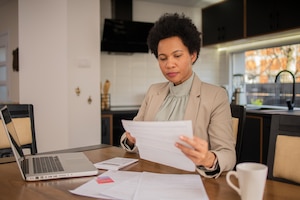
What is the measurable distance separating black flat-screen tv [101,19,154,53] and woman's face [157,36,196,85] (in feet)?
8.18

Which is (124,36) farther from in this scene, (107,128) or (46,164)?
(46,164)

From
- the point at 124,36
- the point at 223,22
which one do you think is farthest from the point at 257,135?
the point at 124,36

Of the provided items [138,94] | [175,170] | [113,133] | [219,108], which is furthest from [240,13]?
[175,170]

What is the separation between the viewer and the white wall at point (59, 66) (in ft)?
10.4

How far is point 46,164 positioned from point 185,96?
718 mm

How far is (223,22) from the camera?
418 centimetres

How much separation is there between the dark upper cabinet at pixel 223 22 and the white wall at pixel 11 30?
3.08 m

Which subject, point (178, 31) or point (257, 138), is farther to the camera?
point (257, 138)

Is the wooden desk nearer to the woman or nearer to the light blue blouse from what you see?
the woman

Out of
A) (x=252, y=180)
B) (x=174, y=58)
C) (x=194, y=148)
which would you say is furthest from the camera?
(x=174, y=58)

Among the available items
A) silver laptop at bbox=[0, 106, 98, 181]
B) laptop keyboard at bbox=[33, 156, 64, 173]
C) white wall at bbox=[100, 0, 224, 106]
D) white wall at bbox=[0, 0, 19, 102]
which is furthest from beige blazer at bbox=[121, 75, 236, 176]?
white wall at bbox=[0, 0, 19, 102]

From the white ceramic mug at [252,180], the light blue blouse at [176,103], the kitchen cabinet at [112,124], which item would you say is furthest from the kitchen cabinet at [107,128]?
the white ceramic mug at [252,180]

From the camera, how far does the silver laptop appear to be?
1.08m

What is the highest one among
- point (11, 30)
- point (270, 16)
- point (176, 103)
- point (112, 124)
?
point (11, 30)
